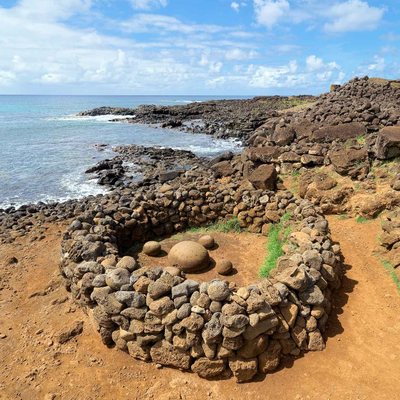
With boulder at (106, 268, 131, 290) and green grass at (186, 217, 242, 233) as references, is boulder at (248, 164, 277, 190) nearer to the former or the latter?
green grass at (186, 217, 242, 233)

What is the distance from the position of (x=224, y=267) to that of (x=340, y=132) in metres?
9.49

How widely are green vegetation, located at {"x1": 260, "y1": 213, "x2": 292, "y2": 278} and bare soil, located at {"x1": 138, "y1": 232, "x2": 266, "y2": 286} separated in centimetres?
23

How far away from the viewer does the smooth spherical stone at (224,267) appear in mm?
10438

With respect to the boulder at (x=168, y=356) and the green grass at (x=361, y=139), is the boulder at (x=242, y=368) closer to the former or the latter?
the boulder at (x=168, y=356)

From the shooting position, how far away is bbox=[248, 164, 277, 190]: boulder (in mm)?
14227

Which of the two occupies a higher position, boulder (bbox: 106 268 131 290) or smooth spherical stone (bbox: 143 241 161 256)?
boulder (bbox: 106 268 131 290)

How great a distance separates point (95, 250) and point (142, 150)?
24520 mm

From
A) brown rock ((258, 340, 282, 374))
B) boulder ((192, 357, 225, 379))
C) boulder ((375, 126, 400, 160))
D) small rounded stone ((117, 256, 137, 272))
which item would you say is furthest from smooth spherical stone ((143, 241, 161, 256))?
boulder ((375, 126, 400, 160))

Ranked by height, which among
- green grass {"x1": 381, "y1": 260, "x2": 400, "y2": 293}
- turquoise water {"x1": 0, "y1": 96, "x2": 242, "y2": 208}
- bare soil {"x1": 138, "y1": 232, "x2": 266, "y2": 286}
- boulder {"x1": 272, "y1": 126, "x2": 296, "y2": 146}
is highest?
boulder {"x1": 272, "y1": 126, "x2": 296, "y2": 146}

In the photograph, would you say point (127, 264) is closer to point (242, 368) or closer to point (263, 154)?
point (242, 368)

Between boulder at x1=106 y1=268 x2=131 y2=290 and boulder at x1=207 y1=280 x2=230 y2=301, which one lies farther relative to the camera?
boulder at x1=106 y1=268 x2=131 y2=290

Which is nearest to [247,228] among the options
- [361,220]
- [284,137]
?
[361,220]

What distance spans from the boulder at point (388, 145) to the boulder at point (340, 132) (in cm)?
271

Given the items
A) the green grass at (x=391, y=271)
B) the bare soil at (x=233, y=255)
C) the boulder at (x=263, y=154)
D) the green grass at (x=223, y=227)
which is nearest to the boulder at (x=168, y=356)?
the bare soil at (x=233, y=255)
